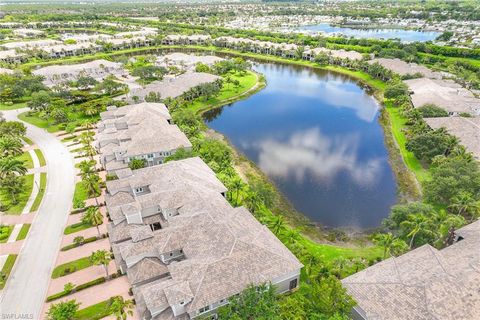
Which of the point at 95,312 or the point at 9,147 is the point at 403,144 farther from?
the point at 9,147

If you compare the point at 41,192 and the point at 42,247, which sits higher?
the point at 42,247

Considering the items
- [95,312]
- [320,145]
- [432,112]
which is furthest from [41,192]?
[432,112]

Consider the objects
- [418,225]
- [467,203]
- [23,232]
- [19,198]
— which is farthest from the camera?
[19,198]

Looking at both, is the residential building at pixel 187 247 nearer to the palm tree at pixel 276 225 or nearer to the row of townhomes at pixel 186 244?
the row of townhomes at pixel 186 244

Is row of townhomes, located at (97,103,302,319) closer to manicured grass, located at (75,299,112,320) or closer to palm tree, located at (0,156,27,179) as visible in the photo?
manicured grass, located at (75,299,112,320)

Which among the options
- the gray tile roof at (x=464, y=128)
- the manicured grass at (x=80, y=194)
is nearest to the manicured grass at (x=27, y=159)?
the manicured grass at (x=80, y=194)

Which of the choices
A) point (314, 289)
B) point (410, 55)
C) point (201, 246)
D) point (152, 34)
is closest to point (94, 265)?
point (201, 246)
